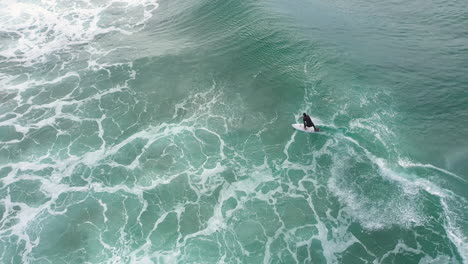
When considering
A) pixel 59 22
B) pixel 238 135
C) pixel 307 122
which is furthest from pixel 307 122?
pixel 59 22

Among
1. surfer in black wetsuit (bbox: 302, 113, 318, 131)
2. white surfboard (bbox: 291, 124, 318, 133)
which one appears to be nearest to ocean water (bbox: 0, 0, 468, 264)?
white surfboard (bbox: 291, 124, 318, 133)

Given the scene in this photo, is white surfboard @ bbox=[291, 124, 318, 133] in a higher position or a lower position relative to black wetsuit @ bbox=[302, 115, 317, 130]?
lower

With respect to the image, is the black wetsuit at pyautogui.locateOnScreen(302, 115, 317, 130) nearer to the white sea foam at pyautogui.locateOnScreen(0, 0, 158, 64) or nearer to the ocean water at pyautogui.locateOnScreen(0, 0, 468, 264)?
the ocean water at pyautogui.locateOnScreen(0, 0, 468, 264)

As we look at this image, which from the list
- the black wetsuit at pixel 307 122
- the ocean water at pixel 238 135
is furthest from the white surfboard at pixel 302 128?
the ocean water at pixel 238 135

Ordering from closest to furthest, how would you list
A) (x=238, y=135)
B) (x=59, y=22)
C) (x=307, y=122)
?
(x=307, y=122) → (x=238, y=135) → (x=59, y=22)

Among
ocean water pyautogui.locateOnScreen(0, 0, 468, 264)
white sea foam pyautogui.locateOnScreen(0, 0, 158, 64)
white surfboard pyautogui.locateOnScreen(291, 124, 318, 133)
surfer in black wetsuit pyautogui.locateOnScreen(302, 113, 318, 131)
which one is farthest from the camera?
white sea foam pyautogui.locateOnScreen(0, 0, 158, 64)

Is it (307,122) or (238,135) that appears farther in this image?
(238,135)

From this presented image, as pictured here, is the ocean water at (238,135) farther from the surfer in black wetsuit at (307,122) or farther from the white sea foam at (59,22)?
the surfer in black wetsuit at (307,122)

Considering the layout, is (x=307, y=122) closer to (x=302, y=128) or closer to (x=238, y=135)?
(x=302, y=128)

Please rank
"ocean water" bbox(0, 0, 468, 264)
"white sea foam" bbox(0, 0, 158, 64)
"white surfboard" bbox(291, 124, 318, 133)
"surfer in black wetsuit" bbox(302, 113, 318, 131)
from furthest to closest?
"white sea foam" bbox(0, 0, 158, 64) → "white surfboard" bbox(291, 124, 318, 133) → "surfer in black wetsuit" bbox(302, 113, 318, 131) → "ocean water" bbox(0, 0, 468, 264)
